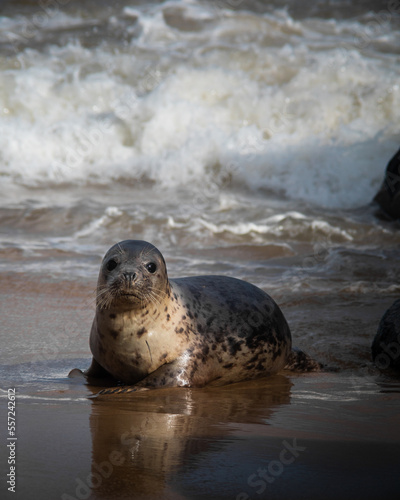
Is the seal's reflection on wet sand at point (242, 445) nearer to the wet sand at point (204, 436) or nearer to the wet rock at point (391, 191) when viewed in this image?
the wet sand at point (204, 436)

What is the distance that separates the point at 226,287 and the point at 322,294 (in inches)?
71.4

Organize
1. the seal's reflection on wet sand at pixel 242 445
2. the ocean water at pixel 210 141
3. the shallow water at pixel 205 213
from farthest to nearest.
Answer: the ocean water at pixel 210 141 < the shallow water at pixel 205 213 < the seal's reflection on wet sand at pixel 242 445

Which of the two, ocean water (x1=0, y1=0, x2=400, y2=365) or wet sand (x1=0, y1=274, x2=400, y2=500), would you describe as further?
ocean water (x1=0, y1=0, x2=400, y2=365)

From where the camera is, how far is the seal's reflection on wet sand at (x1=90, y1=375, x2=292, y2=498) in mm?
2283

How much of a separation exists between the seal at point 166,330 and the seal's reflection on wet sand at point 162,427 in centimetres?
12

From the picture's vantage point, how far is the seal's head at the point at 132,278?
345 cm

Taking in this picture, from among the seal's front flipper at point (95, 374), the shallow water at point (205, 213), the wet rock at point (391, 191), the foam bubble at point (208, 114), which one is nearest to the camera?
the shallow water at point (205, 213)

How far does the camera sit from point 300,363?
4188mm

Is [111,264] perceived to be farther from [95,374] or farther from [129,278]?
[95,374]

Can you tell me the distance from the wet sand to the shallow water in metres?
0.01

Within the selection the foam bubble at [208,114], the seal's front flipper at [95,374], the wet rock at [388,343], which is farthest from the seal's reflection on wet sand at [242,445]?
the foam bubble at [208,114]

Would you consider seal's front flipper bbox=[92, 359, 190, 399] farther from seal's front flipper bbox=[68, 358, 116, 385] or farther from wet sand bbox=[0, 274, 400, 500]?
seal's front flipper bbox=[68, 358, 116, 385]

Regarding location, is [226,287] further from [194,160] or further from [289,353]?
[194,160]

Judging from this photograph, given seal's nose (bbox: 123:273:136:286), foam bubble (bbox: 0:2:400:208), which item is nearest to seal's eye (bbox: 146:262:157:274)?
seal's nose (bbox: 123:273:136:286)
